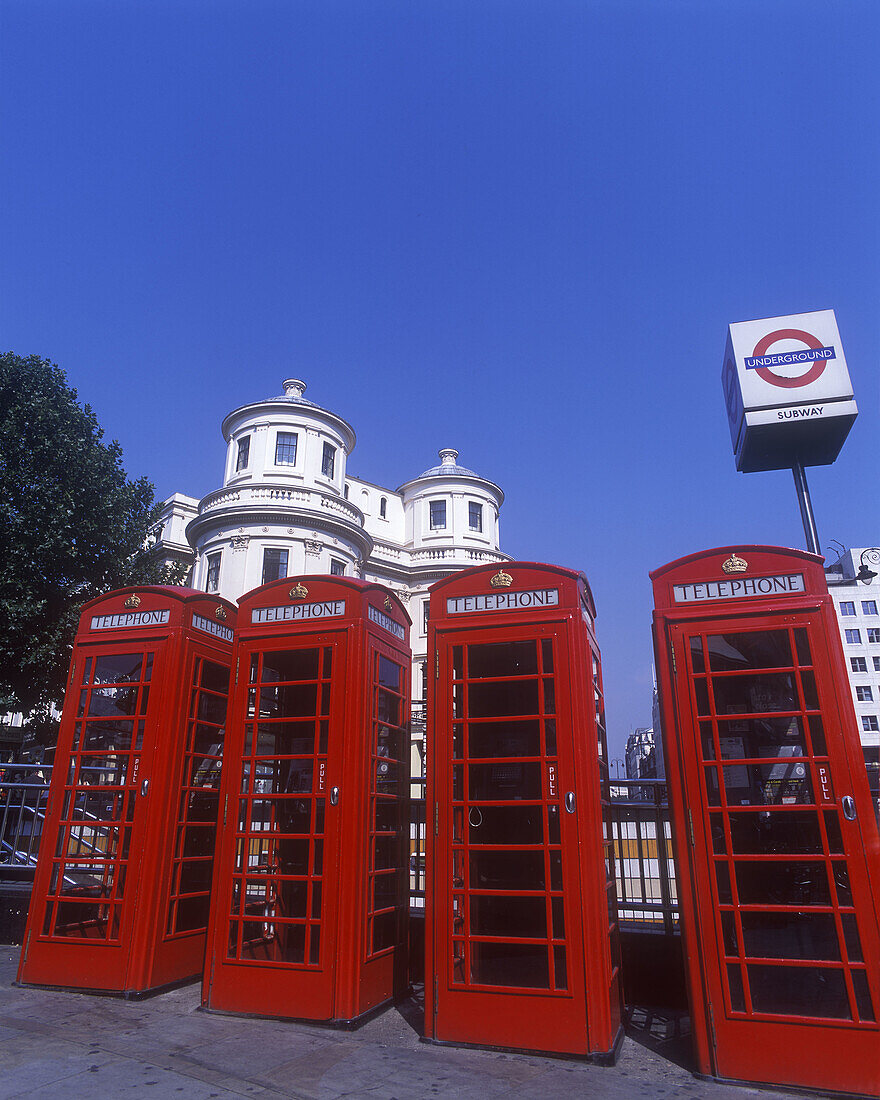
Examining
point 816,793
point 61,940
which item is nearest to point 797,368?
point 816,793

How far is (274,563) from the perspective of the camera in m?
28.4

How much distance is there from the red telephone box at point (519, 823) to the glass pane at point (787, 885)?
3.29ft

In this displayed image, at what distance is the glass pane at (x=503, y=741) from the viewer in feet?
19.0

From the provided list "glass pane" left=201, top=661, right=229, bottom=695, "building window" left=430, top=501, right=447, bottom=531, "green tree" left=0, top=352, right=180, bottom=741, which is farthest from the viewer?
"building window" left=430, top=501, right=447, bottom=531

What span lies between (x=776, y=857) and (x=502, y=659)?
245 cm

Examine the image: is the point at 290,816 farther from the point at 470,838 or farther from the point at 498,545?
the point at 498,545

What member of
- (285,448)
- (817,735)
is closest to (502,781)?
(817,735)

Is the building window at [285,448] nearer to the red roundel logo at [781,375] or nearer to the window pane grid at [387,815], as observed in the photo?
the red roundel logo at [781,375]

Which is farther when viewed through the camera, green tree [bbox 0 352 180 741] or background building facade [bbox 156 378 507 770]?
background building facade [bbox 156 378 507 770]

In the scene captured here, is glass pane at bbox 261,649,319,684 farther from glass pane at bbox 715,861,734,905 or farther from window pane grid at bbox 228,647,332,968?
glass pane at bbox 715,861,734,905

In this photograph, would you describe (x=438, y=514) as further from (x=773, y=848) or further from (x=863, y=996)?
(x=863, y=996)

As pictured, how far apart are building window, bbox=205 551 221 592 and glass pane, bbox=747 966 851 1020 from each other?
86.9ft

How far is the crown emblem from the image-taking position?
5.12 metres

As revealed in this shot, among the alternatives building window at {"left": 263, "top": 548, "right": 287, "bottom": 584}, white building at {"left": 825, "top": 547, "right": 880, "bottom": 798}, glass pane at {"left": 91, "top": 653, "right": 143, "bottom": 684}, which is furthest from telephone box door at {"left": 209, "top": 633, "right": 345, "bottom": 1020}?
white building at {"left": 825, "top": 547, "right": 880, "bottom": 798}
